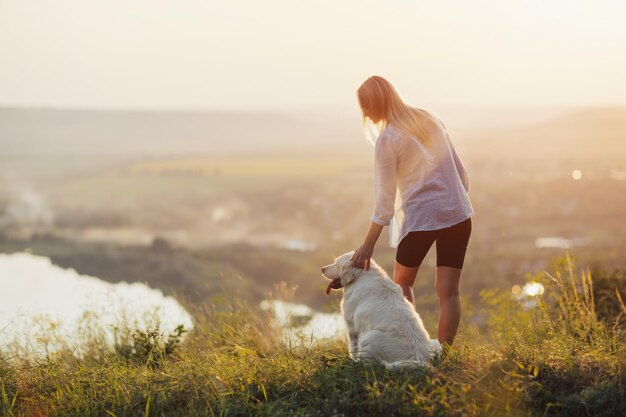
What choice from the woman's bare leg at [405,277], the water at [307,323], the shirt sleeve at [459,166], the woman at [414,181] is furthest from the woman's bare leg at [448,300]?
the water at [307,323]

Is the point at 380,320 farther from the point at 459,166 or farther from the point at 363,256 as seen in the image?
the point at 459,166

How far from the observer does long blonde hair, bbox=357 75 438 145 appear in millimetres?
4301

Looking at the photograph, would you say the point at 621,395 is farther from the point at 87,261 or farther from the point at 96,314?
the point at 87,261

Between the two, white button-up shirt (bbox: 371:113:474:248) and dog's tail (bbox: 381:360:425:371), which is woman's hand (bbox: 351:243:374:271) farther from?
dog's tail (bbox: 381:360:425:371)

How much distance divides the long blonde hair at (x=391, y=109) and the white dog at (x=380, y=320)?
1.02 m

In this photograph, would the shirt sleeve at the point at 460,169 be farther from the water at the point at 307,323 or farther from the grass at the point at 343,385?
the water at the point at 307,323

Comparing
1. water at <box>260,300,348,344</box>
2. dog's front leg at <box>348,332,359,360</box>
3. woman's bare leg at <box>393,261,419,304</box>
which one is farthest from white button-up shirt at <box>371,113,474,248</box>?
Result: water at <box>260,300,348,344</box>

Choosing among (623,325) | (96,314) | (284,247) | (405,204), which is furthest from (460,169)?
(284,247)

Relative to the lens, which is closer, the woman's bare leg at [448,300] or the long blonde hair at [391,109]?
the long blonde hair at [391,109]

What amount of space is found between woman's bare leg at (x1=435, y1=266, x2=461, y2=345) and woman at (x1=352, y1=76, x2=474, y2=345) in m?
0.04

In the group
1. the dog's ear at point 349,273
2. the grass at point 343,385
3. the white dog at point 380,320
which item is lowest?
the grass at point 343,385

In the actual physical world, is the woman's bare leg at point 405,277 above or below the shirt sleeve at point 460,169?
below

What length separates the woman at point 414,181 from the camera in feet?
14.1

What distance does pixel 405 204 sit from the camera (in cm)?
442
